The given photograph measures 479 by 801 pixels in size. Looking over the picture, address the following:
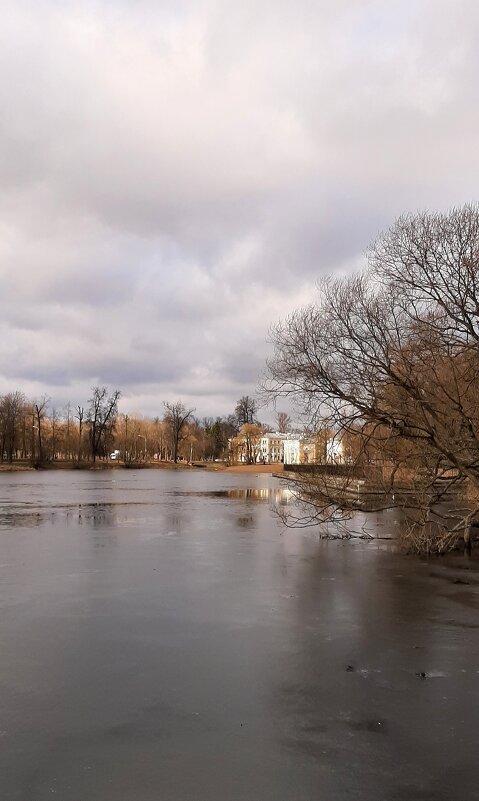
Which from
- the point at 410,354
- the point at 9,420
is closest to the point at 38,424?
the point at 9,420

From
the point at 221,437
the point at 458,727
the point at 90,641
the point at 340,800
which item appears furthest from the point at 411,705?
the point at 221,437

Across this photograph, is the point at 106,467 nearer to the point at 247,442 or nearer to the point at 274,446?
the point at 247,442

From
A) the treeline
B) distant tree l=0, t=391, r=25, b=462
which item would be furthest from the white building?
distant tree l=0, t=391, r=25, b=462

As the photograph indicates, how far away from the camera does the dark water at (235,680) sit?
182 inches

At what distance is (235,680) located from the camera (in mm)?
6547

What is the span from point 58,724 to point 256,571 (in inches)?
300

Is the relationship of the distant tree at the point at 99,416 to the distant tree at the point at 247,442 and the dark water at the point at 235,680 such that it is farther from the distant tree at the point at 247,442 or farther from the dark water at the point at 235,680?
the dark water at the point at 235,680

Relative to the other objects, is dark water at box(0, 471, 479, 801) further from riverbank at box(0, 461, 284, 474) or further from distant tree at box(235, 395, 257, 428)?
distant tree at box(235, 395, 257, 428)

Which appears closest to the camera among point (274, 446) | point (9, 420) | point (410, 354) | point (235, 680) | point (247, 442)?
point (235, 680)

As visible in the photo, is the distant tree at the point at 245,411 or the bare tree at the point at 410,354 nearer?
the bare tree at the point at 410,354

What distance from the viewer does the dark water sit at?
4.63m

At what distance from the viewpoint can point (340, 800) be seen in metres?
4.30

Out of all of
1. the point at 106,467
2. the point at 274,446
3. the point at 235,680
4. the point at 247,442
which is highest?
the point at 247,442

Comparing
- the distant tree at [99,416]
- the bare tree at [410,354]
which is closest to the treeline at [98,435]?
the distant tree at [99,416]
